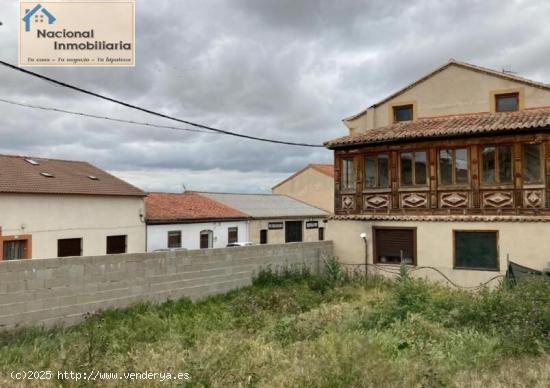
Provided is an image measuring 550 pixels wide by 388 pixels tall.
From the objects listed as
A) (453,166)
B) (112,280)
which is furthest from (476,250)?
(112,280)

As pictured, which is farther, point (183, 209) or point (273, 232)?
point (273, 232)

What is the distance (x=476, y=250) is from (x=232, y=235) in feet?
51.1

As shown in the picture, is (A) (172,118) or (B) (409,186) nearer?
(A) (172,118)

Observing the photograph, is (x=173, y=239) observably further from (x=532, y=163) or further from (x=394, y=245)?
(x=532, y=163)

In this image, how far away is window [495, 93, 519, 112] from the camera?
619 inches

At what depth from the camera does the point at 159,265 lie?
1128 cm

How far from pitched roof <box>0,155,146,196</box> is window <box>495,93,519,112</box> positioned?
54.2ft

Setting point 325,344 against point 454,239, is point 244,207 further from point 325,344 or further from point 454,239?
point 325,344

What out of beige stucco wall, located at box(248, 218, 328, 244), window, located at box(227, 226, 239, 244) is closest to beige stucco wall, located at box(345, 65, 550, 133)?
window, located at box(227, 226, 239, 244)

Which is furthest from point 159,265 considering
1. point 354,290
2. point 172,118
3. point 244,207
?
point 244,207

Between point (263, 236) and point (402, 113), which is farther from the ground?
point (402, 113)

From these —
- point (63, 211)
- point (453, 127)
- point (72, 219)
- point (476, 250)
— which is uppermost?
point (453, 127)

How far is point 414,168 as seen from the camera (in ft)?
51.1

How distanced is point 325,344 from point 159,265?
18.5 feet
